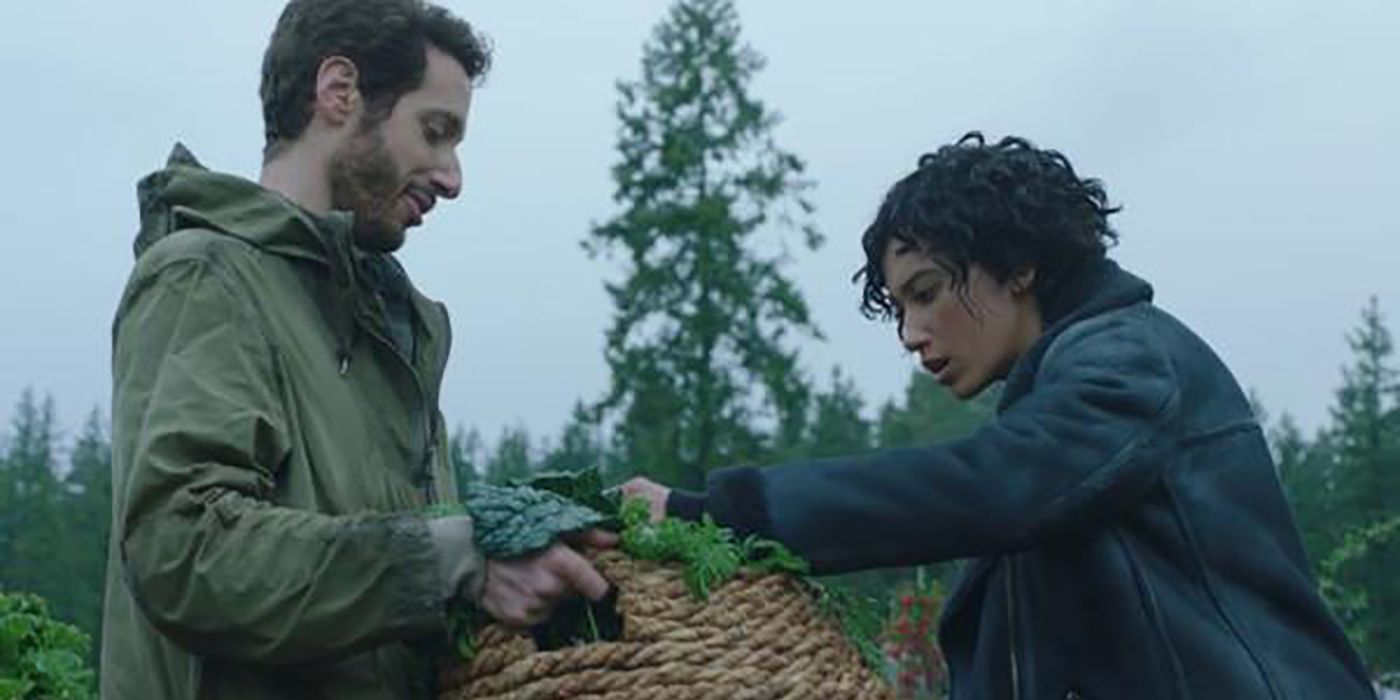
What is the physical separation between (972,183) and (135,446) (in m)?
1.60

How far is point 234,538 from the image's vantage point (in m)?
3.14

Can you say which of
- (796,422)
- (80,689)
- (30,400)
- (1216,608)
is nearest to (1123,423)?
(1216,608)

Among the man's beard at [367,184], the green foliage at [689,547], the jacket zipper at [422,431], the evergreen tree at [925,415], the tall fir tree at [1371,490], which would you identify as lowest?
the green foliage at [689,547]

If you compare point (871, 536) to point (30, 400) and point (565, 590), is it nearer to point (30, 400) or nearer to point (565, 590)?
point (565, 590)

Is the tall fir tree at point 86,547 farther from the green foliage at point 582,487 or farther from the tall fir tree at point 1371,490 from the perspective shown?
the green foliage at point 582,487

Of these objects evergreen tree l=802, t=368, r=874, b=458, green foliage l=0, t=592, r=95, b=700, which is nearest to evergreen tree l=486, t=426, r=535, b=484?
evergreen tree l=802, t=368, r=874, b=458

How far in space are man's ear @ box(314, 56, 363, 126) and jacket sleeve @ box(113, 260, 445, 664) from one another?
574 mm

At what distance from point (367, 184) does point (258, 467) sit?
2.16ft

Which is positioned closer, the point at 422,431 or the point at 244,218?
the point at 244,218

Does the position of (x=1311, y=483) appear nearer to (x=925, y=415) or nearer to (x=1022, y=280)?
(x=925, y=415)

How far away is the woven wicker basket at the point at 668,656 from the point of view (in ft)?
10.5

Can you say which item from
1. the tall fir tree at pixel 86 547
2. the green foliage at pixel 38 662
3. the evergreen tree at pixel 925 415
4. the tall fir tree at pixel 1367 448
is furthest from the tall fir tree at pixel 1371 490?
the green foliage at pixel 38 662

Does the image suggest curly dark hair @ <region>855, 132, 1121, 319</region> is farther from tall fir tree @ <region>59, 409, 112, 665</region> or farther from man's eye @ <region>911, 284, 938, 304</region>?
tall fir tree @ <region>59, 409, 112, 665</region>

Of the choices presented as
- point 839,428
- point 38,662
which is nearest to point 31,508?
point 839,428
